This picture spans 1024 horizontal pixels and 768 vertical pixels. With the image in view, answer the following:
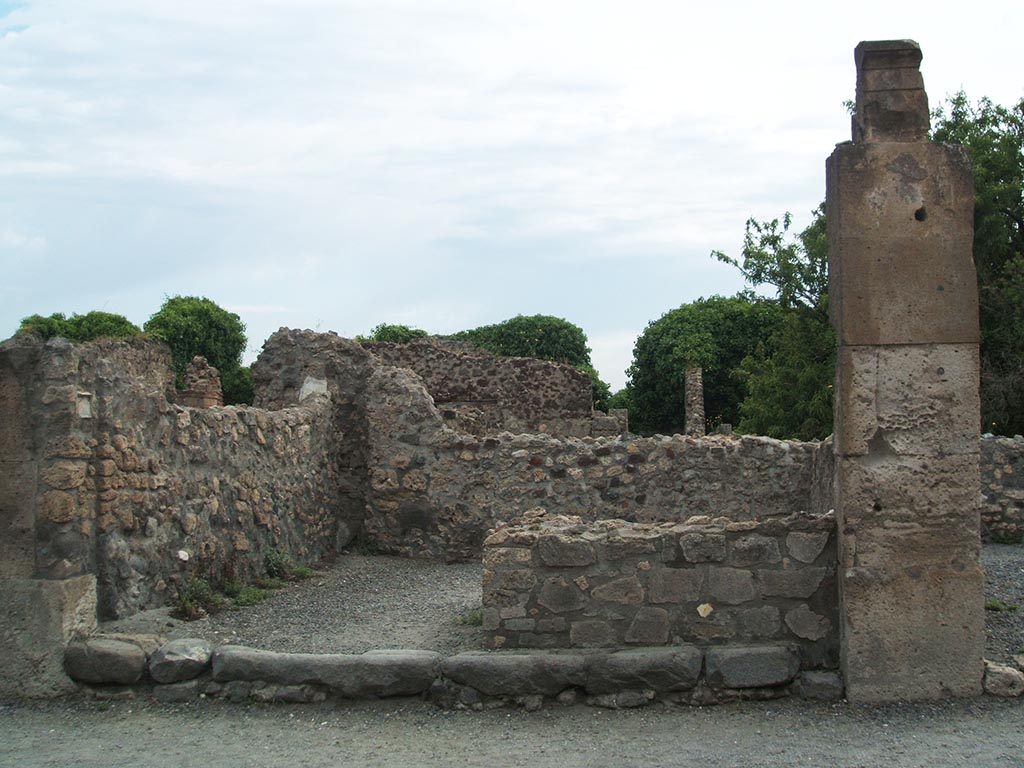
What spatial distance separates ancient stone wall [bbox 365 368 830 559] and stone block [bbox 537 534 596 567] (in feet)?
13.8

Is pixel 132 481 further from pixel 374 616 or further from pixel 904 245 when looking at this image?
pixel 904 245

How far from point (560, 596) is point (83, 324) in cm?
3361

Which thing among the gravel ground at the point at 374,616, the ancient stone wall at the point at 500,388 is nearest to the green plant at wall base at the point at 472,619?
the gravel ground at the point at 374,616

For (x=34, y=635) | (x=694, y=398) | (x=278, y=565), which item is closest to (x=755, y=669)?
(x=34, y=635)

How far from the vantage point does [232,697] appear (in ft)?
19.8

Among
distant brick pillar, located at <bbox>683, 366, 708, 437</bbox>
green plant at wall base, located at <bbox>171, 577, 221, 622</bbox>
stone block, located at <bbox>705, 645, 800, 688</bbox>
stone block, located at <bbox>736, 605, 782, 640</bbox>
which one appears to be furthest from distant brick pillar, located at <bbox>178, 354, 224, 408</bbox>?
distant brick pillar, located at <bbox>683, 366, 708, 437</bbox>

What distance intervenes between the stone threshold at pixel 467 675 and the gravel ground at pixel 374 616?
42cm

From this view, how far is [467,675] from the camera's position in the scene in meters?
5.84

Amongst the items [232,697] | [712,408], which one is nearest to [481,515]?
[232,697]

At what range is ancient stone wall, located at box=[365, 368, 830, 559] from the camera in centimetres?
1026

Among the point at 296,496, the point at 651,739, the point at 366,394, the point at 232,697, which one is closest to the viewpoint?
the point at 651,739

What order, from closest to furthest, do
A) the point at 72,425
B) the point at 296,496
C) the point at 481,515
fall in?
the point at 72,425
the point at 296,496
the point at 481,515

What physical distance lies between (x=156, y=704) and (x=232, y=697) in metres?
0.45

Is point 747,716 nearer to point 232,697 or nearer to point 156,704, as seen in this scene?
point 232,697
